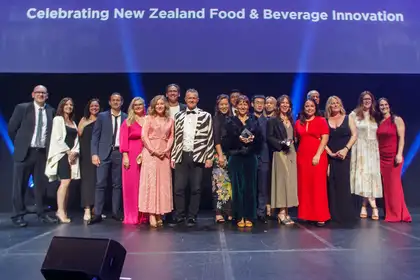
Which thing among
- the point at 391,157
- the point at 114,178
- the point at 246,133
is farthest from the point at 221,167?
the point at 391,157

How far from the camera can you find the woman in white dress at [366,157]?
4.58 metres

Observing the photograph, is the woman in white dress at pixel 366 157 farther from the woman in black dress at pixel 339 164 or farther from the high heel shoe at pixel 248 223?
the high heel shoe at pixel 248 223

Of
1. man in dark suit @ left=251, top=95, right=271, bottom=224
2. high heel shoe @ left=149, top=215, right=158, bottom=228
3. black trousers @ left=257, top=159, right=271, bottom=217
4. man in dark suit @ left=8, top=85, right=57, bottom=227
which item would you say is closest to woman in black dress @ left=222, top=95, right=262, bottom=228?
man in dark suit @ left=251, top=95, right=271, bottom=224

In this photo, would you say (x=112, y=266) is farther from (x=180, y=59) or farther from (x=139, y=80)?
(x=139, y=80)

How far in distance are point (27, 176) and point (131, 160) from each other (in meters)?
1.21

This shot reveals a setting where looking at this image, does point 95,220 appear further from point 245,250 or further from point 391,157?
point 391,157

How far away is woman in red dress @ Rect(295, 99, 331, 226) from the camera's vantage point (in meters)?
4.10

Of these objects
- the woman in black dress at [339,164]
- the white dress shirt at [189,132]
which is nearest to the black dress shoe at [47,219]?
the white dress shirt at [189,132]

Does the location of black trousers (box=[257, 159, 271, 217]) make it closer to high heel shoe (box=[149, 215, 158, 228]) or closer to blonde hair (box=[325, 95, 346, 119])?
blonde hair (box=[325, 95, 346, 119])

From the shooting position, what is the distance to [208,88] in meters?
5.55

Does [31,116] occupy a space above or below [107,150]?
above

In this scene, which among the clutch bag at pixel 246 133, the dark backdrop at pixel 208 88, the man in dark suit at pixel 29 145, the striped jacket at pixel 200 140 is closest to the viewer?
the clutch bag at pixel 246 133

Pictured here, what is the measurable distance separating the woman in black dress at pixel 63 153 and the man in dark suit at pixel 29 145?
0.11 metres

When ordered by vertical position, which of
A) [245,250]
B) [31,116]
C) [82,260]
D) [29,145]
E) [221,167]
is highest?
[31,116]
